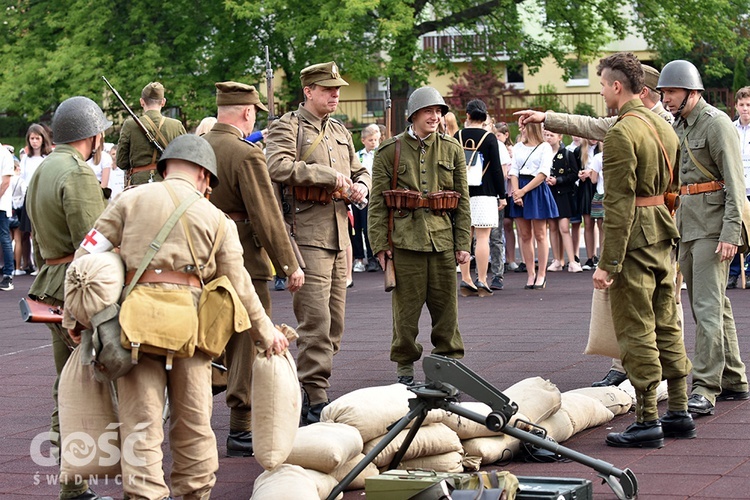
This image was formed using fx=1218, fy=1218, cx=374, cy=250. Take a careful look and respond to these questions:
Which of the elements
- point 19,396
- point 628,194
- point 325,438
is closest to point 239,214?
point 325,438

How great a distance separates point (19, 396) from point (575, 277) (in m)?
9.09

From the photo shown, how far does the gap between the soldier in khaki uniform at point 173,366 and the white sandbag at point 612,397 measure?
2881 mm

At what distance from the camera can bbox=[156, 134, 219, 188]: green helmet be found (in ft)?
18.6

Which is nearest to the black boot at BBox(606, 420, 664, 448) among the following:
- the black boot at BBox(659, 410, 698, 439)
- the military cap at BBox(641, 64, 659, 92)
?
the black boot at BBox(659, 410, 698, 439)

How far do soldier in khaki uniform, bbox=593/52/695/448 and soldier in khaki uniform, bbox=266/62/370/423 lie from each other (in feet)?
6.21

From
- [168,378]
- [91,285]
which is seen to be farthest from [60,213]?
[168,378]

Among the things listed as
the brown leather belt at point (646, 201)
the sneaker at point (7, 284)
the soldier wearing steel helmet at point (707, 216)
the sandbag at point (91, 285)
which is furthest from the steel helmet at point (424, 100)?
the sneaker at point (7, 284)

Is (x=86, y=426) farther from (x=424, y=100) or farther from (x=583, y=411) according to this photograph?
(x=424, y=100)

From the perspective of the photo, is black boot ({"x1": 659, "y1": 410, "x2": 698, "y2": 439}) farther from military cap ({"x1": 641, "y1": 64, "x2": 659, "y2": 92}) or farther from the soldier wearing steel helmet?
military cap ({"x1": 641, "y1": 64, "x2": 659, "y2": 92})

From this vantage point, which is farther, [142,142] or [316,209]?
[142,142]

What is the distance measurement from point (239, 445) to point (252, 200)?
4.61 feet

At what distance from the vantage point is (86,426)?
18.0ft

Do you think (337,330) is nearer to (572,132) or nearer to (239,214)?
(239,214)

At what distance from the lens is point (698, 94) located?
7953mm
